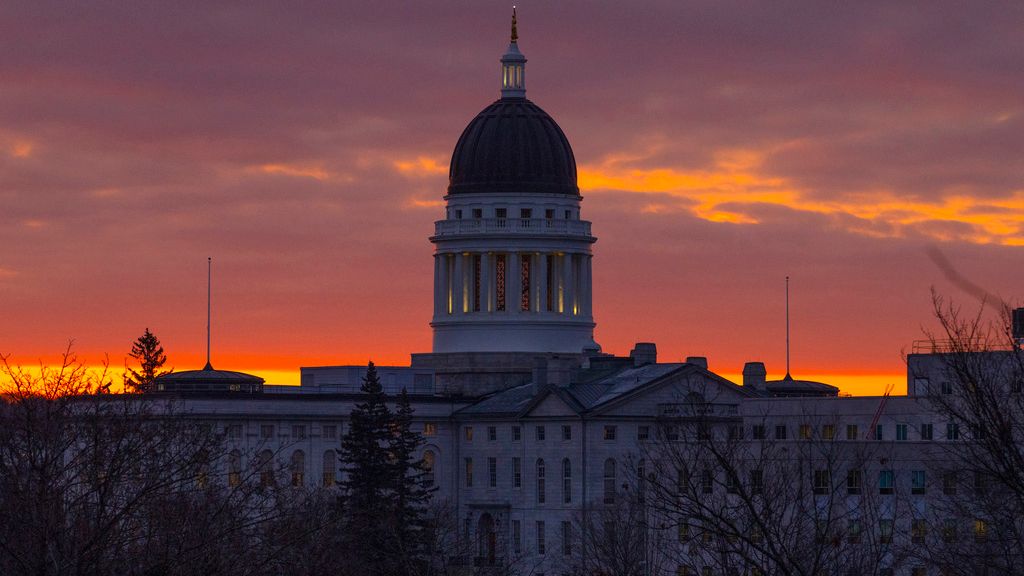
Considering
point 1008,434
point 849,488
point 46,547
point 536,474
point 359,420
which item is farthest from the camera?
point 536,474

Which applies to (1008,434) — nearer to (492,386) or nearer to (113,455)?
(113,455)

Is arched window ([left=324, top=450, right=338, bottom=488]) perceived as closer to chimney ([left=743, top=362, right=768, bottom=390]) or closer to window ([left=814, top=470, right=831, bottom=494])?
chimney ([left=743, top=362, right=768, bottom=390])

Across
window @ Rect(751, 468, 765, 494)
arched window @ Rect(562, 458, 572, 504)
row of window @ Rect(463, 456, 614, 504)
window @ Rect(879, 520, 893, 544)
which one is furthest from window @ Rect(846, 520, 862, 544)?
arched window @ Rect(562, 458, 572, 504)

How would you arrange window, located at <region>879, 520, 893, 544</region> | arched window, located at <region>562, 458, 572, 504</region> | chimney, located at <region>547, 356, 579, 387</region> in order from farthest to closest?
chimney, located at <region>547, 356, 579, 387</region> → arched window, located at <region>562, 458, 572, 504</region> → window, located at <region>879, 520, 893, 544</region>

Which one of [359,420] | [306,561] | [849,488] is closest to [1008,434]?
[306,561]

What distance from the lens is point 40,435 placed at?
50188 millimetres

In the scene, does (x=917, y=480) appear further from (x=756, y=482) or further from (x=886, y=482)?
(x=756, y=482)

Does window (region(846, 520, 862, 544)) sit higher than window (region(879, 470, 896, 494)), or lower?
lower

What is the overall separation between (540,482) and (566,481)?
10.0 feet

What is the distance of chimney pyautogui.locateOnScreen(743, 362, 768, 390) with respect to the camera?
18738 centimetres

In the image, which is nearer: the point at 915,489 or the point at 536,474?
the point at 915,489

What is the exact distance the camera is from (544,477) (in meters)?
178

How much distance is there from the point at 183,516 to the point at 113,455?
4688mm

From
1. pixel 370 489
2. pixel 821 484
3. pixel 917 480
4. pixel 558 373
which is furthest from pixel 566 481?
pixel 821 484
